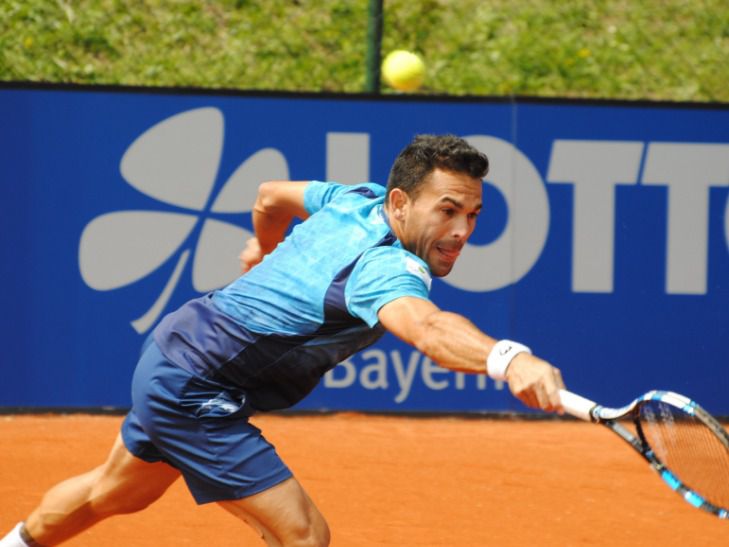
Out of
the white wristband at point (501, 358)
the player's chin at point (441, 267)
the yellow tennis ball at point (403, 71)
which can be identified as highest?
the yellow tennis ball at point (403, 71)

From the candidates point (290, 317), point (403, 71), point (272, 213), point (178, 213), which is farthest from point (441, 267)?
point (403, 71)

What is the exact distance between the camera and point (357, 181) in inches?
276

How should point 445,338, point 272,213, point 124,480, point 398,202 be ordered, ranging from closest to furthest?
point 445,338 < point 398,202 < point 124,480 < point 272,213

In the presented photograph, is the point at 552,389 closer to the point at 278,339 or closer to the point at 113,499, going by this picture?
the point at 278,339

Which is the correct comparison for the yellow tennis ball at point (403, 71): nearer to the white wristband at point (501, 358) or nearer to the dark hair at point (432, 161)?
the dark hair at point (432, 161)

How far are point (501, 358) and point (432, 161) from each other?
771 millimetres

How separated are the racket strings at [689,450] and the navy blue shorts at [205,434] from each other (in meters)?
1.06

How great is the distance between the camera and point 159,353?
3656mm

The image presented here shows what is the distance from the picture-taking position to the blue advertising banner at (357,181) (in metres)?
7.02

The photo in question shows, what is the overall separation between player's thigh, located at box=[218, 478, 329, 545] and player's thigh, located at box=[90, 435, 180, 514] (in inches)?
15.1

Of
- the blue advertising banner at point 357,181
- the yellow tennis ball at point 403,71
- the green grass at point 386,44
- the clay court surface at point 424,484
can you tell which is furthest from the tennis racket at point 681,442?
the green grass at point 386,44

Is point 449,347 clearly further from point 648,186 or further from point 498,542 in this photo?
point 648,186

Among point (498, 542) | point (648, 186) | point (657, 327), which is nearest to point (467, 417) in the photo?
point (657, 327)

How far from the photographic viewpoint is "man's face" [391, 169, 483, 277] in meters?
3.39
